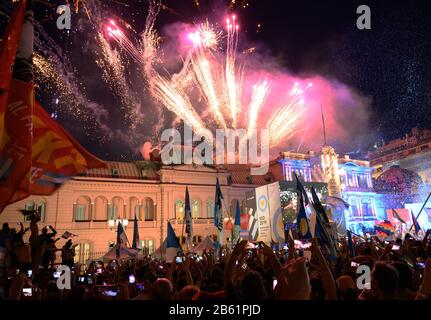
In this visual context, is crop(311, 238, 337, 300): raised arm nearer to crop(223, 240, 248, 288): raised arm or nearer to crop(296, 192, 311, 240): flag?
crop(223, 240, 248, 288): raised arm

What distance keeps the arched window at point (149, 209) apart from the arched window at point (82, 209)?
7033 mm

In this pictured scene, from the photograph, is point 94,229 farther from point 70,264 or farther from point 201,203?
point 70,264

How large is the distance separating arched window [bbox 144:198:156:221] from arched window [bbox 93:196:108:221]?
502 centimetres

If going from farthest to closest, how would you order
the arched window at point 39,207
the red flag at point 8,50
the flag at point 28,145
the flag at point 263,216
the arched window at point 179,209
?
the arched window at point 179,209 → the arched window at point 39,207 → the flag at point 263,216 → the flag at point 28,145 → the red flag at point 8,50

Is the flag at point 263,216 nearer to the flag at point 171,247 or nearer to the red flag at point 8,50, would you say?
the flag at point 171,247

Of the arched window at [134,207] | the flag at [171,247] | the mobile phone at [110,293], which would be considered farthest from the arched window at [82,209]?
the mobile phone at [110,293]

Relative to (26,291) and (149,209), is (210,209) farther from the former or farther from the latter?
(26,291)

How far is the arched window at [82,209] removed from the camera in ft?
120

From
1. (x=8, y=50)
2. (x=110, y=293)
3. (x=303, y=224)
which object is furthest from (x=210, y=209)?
(x=8, y=50)

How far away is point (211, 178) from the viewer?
147ft

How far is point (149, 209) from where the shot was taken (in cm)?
4141

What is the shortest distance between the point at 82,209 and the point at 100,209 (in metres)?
2.09
